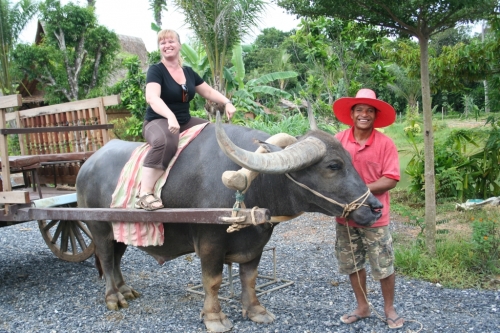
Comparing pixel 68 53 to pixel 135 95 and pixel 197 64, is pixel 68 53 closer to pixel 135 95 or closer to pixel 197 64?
pixel 135 95

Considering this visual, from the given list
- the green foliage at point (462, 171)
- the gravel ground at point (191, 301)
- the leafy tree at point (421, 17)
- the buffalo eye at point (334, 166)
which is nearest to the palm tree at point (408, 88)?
the green foliage at point (462, 171)

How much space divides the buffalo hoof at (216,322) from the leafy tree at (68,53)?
1442cm

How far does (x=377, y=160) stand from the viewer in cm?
346

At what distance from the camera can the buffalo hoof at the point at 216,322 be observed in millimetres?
3621

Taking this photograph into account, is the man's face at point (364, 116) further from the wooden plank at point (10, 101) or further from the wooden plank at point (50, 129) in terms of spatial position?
the wooden plank at point (10, 101)

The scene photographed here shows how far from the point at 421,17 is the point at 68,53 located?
1442 cm

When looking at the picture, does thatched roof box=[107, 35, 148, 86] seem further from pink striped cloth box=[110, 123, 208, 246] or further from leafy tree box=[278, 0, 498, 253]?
pink striped cloth box=[110, 123, 208, 246]

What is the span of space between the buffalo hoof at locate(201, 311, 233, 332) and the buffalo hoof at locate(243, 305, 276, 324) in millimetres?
206

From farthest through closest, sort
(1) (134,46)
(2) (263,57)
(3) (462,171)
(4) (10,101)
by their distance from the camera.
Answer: (2) (263,57)
(1) (134,46)
(3) (462,171)
(4) (10,101)

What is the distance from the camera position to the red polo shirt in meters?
3.41

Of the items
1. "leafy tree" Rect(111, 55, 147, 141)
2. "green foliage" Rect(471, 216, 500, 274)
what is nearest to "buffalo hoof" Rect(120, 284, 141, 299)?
"green foliage" Rect(471, 216, 500, 274)

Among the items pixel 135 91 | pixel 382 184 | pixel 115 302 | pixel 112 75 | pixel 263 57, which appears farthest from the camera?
pixel 263 57

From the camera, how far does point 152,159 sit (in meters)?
3.58

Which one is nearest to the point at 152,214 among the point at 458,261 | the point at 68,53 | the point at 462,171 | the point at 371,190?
the point at 371,190
